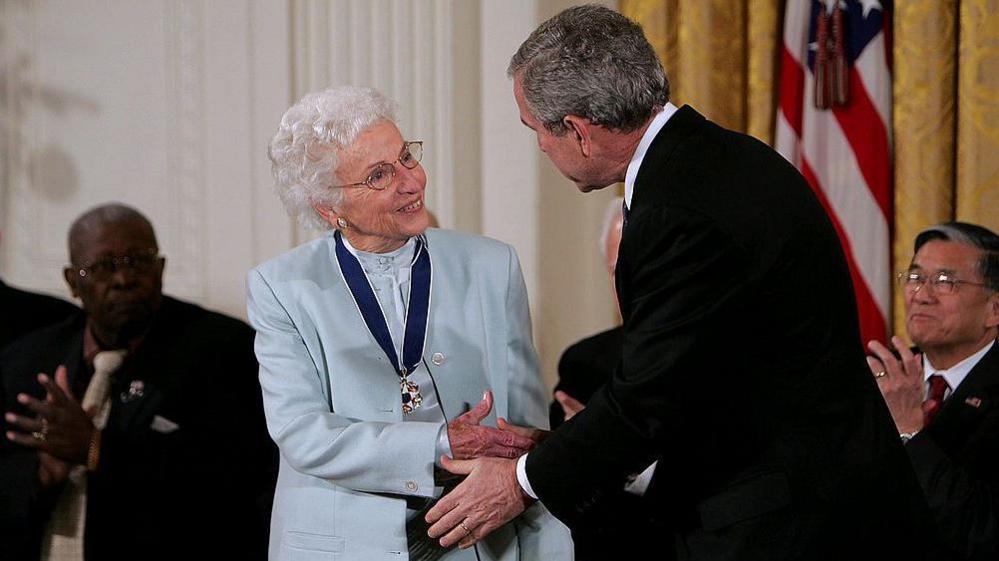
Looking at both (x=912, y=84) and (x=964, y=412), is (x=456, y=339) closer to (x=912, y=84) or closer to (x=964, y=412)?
(x=964, y=412)

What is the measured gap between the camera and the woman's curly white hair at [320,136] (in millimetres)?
2777

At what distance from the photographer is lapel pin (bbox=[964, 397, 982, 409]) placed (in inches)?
135

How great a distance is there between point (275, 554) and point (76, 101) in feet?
10.6

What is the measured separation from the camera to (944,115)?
445cm

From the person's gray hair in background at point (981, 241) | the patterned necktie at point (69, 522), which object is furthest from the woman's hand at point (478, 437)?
the patterned necktie at point (69, 522)

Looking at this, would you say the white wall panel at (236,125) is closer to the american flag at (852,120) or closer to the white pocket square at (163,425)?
the american flag at (852,120)

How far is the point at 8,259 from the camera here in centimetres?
554

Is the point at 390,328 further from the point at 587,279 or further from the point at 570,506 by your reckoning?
the point at 587,279

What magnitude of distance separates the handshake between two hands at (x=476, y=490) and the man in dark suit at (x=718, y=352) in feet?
0.39

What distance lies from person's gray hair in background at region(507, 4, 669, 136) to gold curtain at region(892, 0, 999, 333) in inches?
90.2

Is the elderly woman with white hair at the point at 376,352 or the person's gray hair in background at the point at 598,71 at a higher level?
the person's gray hair in background at the point at 598,71

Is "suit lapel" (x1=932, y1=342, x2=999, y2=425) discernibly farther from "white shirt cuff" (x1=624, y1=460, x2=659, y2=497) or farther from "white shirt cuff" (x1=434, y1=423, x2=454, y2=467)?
"white shirt cuff" (x1=434, y1=423, x2=454, y2=467)

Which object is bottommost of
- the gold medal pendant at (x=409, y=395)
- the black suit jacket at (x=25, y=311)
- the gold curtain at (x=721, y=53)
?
the black suit jacket at (x=25, y=311)

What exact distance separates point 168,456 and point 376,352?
1.63 m
